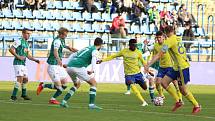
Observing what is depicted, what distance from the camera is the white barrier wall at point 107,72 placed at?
118 ft

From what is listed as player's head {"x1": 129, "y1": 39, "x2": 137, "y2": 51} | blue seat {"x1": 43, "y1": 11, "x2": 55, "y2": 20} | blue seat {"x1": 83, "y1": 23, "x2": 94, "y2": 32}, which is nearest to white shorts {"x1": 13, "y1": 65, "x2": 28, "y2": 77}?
player's head {"x1": 129, "y1": 39, "x2": 137, "y2": 51}

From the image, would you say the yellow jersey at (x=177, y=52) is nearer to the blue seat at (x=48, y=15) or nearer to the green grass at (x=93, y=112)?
the green grass at (x=93, y=112)

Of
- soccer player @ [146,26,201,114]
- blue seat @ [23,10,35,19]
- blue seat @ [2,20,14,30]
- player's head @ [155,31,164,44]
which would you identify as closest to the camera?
soccer player @ [146,26,201,114]

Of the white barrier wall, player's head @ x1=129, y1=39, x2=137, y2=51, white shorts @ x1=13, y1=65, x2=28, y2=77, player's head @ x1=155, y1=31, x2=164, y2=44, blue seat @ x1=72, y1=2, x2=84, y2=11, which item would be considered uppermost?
blue seat @ x1=72, y1=2, x2=84, y2=11

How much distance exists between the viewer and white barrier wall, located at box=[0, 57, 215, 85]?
35844 mm

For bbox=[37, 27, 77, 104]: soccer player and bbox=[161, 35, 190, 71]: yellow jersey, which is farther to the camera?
bbox=[37, 27, 77, 104]: soccer player

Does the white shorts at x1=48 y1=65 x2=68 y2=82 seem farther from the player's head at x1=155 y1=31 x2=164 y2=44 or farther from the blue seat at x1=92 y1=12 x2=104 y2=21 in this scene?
the blue seat at x1=92 y1=12 x2=104 y2=21

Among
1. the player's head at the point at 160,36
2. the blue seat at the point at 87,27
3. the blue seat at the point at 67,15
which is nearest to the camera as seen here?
the player's head at the point at 160,36

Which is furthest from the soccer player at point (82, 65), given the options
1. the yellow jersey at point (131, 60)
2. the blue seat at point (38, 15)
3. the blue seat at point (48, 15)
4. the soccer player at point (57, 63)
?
the blue seat at point (48, 15)

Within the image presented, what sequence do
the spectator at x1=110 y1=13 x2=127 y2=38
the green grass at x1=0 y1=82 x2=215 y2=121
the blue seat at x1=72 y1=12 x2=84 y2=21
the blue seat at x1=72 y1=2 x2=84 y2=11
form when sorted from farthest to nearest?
the blue seat at x1=72 y1=2 x2=84 y2=11 → the blue seat at x1=72 y1=12 x2=84 y2=21 → the spectator at x1=110 y1=13 x2=127 y2=38 → the green grass at x1=0 y1=82 x2=215 y2=121

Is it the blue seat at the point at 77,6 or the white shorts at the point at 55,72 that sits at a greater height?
the blue seat at the point at 77,6

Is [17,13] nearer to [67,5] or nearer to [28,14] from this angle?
[28,14]

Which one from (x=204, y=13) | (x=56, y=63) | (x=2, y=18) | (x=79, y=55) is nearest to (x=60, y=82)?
(x=56, y=63)

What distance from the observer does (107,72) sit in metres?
37.0
